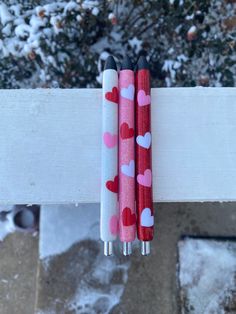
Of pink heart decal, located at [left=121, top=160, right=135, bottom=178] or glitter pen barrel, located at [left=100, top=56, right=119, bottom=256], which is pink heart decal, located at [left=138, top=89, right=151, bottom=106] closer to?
glitter pen barrel, located at [left=100, top=56, right=119, bottom=256]

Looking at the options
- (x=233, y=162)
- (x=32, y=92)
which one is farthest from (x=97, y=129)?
(x=233, y=162)

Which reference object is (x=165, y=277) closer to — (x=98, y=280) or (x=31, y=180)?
(x=98, y=280)

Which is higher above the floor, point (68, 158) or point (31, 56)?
point (31, 56)

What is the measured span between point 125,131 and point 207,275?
0.97 meters

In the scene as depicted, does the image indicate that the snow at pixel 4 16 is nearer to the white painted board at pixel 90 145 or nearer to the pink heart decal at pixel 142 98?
the white painted board at pixel 90 145

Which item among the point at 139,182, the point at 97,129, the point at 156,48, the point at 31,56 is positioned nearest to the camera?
the point at 139,182

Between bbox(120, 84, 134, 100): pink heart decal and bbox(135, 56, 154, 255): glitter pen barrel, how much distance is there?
0.02 m

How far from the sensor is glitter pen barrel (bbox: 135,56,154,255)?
1084 mm

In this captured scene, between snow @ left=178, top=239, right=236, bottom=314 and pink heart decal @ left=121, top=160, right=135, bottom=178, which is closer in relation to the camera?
pink heart decal @ left=121, top=160, right=135, bottom=178

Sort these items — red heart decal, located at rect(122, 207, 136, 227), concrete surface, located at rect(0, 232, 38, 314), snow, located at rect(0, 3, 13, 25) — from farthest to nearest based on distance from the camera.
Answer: concrete surface, located at rect(0, 232, 38, 314) → snow, located at rect(0, 3, 13, 25) → red heart decal, located at rect(122, 207, 136, 227)

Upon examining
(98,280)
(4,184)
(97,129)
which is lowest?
(98,280)

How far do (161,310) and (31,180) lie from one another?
97 cm

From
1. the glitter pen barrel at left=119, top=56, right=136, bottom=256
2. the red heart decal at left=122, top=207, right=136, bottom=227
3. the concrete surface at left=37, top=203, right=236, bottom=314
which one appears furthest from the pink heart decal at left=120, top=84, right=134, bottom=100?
the concrete surface at left=37, top=203, right=236, bottom=314

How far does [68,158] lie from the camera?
1185 millimetres
